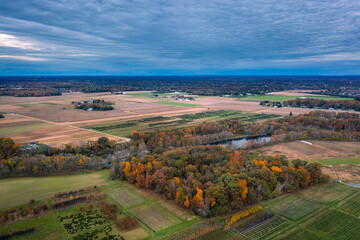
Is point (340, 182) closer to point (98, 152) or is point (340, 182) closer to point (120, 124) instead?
point (98, 152)

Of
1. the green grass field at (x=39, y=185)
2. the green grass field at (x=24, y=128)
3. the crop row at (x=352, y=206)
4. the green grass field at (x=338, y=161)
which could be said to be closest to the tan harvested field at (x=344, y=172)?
the green grass field at (x=338, y=161)

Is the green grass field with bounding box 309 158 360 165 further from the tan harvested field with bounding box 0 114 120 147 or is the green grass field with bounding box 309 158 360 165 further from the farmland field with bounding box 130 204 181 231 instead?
the tan harvested field with bounding box 0 114 120 147

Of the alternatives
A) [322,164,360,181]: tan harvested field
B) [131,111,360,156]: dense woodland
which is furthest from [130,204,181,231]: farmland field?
[322,164,360,181]: tan harvested field

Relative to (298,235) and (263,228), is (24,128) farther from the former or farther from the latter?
(298,235)

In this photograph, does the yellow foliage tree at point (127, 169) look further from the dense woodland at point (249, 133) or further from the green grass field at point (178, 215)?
the dense woodland at point (249, 133)

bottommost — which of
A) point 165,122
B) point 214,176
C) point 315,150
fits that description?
point 315,150

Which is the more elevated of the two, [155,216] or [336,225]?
[336,225]

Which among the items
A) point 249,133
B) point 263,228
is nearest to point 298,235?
point 263,228
